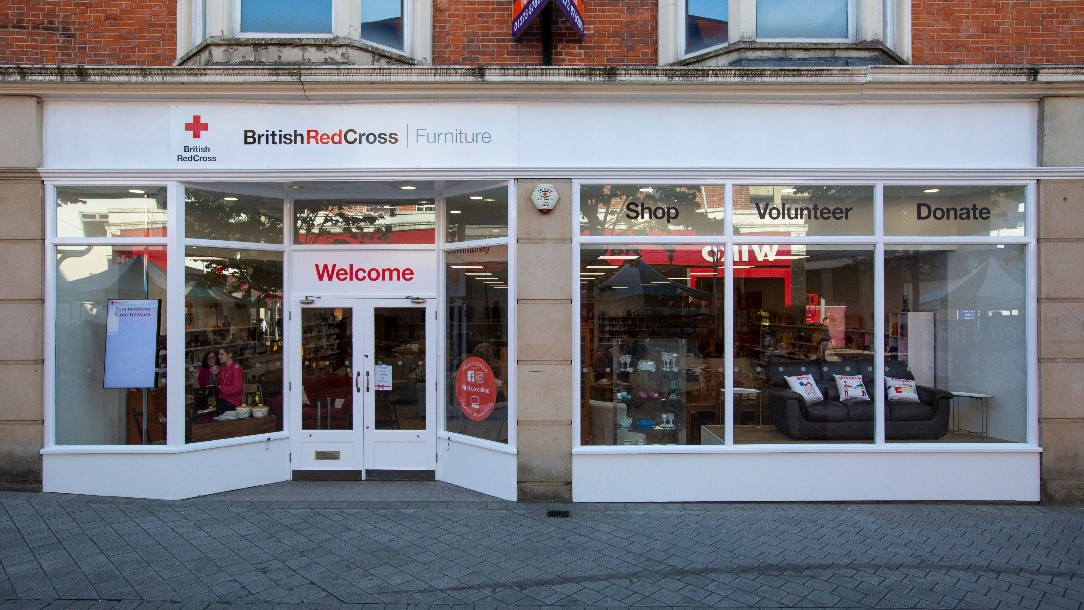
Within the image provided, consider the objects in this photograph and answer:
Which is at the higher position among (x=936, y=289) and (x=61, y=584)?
(x=936, y=289)

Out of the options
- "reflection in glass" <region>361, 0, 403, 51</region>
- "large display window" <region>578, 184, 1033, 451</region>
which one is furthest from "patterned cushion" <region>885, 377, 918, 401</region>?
"reflection in glass" <region>361, 0, 403, 51</region>

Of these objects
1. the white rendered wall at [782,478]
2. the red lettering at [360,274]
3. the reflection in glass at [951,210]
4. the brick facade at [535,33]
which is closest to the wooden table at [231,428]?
the red lettering at [360,274]

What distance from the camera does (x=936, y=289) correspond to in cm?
778

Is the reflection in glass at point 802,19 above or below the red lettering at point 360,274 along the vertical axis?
above

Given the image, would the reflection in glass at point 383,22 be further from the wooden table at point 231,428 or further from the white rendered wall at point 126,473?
the white rendered wall at point 126,473

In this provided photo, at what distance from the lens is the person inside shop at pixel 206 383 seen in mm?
7664

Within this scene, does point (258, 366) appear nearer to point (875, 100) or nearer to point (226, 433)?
point (226, 433)

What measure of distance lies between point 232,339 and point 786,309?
6194mm

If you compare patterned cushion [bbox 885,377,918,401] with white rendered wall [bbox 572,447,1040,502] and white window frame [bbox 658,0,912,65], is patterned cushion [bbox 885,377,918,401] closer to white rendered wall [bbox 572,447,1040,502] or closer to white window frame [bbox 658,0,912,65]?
white rendered wall [bbox 572,447,1040,502]

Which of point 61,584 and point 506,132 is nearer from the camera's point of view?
point 61,584

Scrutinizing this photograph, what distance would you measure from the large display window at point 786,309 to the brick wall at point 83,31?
5142mm

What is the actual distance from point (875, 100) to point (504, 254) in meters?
4.20

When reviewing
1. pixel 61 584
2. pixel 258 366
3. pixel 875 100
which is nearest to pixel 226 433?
pixel 258 366

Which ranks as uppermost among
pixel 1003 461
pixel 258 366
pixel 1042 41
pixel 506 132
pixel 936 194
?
pixel 1042 41
